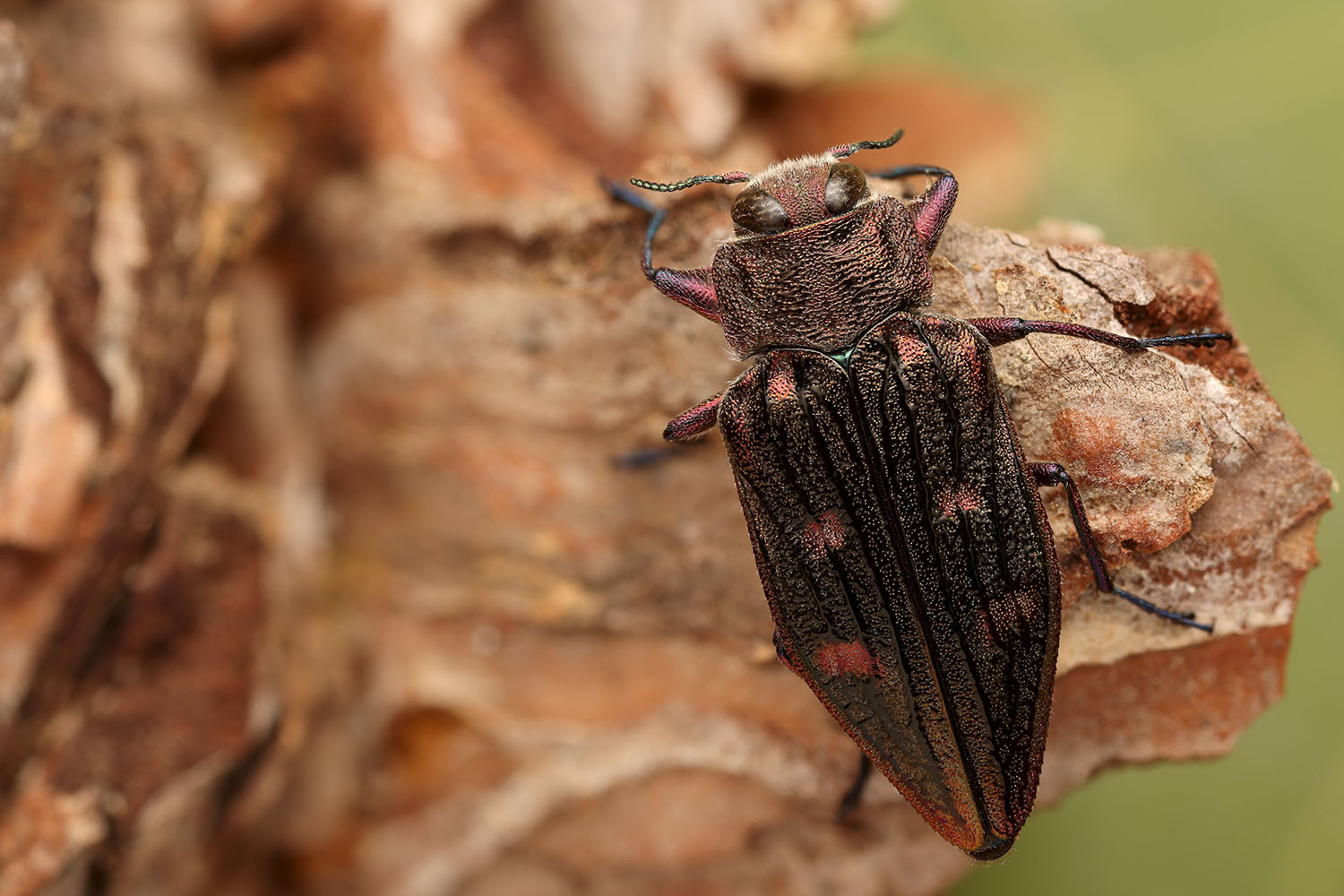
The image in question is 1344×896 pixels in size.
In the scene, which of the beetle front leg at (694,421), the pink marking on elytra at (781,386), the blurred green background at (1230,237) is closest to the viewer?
the pink marking on elytra at (781,386)

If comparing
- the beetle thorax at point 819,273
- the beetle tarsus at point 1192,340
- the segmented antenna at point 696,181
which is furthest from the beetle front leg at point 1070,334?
the segmented antenna at point 696,181

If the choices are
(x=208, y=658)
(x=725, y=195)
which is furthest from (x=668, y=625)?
(x=208, y=658)

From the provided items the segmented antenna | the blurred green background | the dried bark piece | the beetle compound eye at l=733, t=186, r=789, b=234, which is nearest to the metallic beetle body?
the dried bark piece

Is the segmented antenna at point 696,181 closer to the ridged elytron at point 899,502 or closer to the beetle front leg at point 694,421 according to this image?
the ridged elytron at point 899,502

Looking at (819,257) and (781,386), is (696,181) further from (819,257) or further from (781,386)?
(781,386)

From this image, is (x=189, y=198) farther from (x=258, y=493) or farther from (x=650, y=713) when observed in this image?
(x=650, y=713)

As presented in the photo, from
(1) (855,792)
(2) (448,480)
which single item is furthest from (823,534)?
(2) (448,480)
